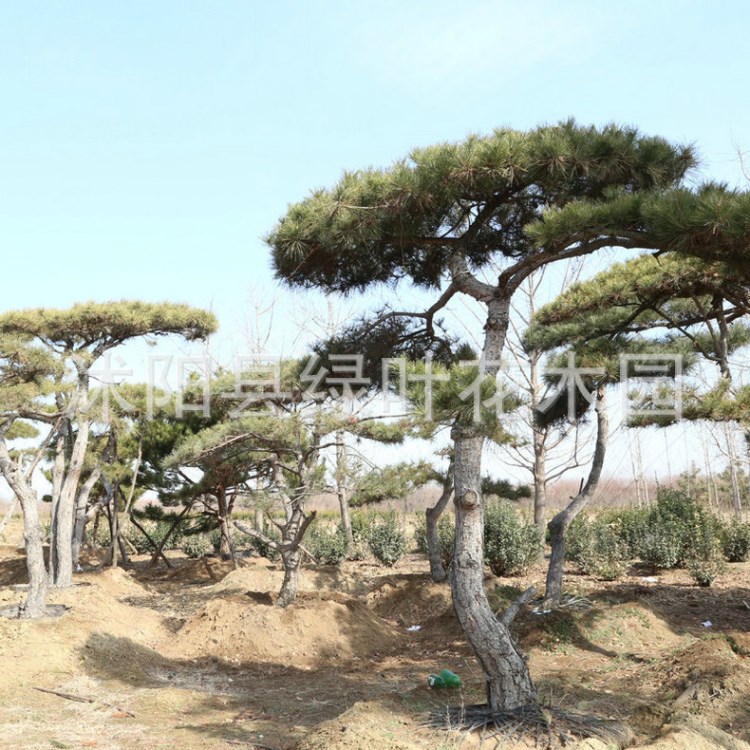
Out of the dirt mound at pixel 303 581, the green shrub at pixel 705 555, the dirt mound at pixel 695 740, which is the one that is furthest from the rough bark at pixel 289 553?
the green shrub at pixel 705 555

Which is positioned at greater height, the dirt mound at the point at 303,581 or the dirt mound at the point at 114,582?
the dirt mound at the point at 303,581

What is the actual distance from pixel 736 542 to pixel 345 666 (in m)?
7.20

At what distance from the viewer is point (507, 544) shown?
1055cm

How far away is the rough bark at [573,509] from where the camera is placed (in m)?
7.20

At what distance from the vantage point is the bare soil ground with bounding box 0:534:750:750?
4.35m

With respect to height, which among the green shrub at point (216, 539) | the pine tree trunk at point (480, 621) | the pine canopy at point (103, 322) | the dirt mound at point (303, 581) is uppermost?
the pine canopy at point (103, 322)

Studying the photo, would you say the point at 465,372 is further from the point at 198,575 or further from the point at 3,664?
the point at 198,575

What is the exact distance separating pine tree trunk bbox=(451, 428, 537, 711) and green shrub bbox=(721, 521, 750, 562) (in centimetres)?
853

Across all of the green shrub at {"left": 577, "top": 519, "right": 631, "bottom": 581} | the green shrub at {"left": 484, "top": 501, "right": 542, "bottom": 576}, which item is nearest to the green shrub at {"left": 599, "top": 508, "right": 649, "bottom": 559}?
the green shrub at {"left": 577, "top": 519, "right": 631, "bottom": 581}

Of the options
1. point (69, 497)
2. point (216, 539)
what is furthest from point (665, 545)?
A: point (216, 539)

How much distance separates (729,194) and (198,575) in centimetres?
1147

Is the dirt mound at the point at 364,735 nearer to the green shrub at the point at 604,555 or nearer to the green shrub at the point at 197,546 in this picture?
the green shrub at the point at 604,555

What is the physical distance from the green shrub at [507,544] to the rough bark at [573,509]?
3.07m

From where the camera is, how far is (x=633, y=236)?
4.24 meters
